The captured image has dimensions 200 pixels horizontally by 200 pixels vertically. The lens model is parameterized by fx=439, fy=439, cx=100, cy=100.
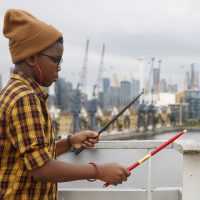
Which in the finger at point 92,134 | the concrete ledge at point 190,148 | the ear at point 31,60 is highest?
the ear at point 31,60

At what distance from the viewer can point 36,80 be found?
1948 millimetres

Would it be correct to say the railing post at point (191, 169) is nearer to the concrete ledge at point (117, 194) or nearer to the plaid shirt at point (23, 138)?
the concrete ledge at point (117, 194)

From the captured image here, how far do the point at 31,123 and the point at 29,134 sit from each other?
5 centimetres

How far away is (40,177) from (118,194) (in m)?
1.34

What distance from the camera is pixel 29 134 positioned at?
68.3 inches

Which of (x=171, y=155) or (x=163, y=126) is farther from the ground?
(x=171, y=155)

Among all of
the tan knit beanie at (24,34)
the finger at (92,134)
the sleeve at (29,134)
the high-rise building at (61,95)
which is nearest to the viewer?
the sleeve at (29,134)

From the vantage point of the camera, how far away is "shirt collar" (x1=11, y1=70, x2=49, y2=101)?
189cm

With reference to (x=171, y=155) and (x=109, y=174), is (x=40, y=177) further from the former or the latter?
(x=171, y=155)

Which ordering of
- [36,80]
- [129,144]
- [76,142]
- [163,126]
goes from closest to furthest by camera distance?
[36,80] → [76,142] → [129,144] → [163,126]

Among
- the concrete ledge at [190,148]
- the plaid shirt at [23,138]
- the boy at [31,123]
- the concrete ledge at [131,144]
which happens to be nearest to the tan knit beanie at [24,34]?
→ the boy at [31,123]

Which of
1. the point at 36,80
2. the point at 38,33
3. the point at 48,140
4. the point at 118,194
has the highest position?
the point at 38,33

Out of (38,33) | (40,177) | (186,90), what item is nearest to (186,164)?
(40,177)

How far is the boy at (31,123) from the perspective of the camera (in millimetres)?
1751
